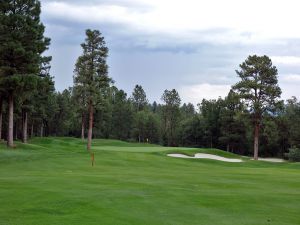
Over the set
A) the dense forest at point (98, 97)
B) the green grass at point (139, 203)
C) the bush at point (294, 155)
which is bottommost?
the bush at point (294, 155)

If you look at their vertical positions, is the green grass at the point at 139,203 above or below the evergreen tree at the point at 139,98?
below

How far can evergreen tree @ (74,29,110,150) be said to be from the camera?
169 feet

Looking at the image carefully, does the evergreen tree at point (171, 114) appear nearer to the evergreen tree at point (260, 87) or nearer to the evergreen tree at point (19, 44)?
the evergreen tree at point (260, 87)

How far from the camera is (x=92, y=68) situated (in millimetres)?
51938

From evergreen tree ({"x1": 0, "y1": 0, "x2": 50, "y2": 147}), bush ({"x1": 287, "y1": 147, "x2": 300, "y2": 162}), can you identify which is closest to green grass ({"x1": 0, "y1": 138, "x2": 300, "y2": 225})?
evergreen tree ({"x1": 0, "y1": 0, "x2": 50, "y2": 147})

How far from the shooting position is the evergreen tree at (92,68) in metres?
51.5

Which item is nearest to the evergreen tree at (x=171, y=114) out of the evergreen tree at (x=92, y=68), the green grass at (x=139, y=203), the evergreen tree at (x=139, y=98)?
the evergreen tree at (x=139, y=98)

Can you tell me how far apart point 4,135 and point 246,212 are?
313ft

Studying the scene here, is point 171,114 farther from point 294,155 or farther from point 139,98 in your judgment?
point 294,155

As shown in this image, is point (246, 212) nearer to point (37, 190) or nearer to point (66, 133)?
point (37, 190)

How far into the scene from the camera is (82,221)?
1165cm

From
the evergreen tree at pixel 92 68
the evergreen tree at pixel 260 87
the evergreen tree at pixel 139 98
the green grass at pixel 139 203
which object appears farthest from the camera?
the evergreen tree at pixel 139 98

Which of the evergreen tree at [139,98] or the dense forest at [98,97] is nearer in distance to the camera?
the dense forest at [98,97]

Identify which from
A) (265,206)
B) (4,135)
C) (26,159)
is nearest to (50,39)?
(26,159)
